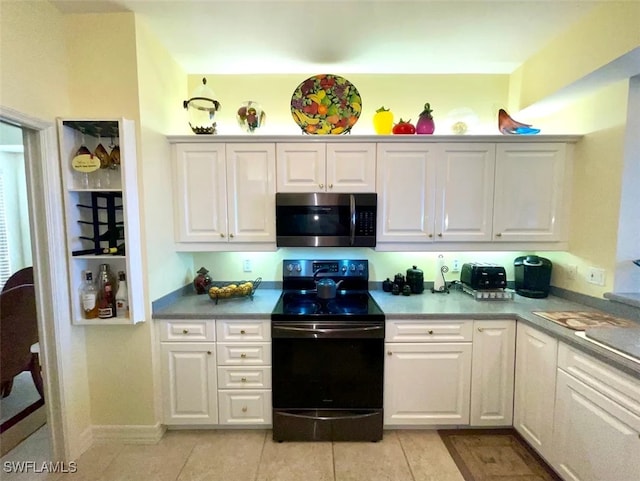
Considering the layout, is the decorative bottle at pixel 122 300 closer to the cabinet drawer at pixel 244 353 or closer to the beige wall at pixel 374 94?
the cabinet drawer at pixel 244 353

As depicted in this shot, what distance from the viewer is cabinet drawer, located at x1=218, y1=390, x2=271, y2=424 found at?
208 centimetres

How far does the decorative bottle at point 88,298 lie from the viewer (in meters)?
1.90

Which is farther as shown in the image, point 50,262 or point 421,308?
point 421,308

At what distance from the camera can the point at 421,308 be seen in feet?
6.95

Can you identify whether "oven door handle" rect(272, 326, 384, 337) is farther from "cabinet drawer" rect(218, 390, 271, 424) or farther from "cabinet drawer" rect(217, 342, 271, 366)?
"cabinet drawer" rect(218, 390, 271, 424)

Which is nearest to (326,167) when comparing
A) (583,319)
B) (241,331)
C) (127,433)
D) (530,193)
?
(241,331)

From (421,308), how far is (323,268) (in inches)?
33.2

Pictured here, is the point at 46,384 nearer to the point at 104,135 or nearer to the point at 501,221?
the point at 104,135

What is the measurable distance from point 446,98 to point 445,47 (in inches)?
19.3

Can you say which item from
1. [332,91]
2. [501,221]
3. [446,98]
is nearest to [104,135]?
[332,91]

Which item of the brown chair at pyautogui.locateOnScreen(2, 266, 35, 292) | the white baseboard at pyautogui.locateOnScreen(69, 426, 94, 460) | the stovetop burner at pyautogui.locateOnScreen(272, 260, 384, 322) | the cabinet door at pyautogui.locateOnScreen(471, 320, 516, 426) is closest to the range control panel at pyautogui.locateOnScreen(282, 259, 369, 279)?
the stovetop burner at pyautogui.locateOnScreen(272, 260, 384, 322)

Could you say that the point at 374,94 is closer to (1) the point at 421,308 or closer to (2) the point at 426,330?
(1) the point at 421,308

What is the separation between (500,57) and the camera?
2314 millimetres

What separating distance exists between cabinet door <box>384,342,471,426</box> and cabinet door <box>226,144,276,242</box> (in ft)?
4.13
